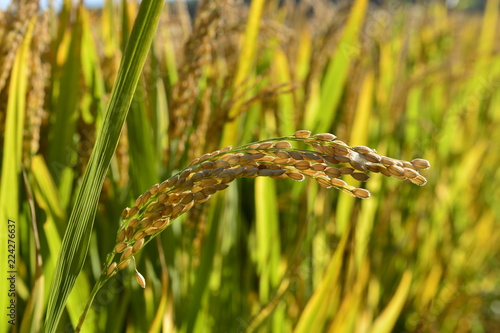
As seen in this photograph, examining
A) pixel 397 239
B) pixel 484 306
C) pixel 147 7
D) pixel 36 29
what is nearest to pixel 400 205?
pixel 397 239

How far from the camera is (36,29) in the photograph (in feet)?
2.80

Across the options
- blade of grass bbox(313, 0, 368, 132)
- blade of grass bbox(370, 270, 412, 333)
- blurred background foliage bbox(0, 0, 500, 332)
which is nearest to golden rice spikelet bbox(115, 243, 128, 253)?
blurred background foliage bbox(0, 0, 500, 332)

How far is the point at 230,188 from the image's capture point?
3.21ft

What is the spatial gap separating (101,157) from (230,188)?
1.61 feet

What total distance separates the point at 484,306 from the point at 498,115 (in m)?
1.02

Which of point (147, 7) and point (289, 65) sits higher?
point (289, 65)

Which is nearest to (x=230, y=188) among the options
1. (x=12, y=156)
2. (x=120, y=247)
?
(x=12, y=156)

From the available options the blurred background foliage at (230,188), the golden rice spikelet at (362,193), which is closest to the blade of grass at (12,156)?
the blurred background foliage at (230,188)

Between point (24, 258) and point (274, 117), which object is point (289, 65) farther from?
point (24, 258)

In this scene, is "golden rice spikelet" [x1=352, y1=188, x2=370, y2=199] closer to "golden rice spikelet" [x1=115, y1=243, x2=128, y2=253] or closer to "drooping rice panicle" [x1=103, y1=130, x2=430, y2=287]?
"drooping rice panicle" [x1=103, y1=130, x2=430, y2=287]

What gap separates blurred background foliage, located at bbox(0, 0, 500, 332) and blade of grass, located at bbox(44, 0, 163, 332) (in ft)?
0.42

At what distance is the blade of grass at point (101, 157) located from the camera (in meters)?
0.50

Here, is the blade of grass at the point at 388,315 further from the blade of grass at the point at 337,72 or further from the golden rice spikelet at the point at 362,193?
the golden rice spikelet at the point at 362,193

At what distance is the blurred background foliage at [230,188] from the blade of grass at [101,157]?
5.0 inches
